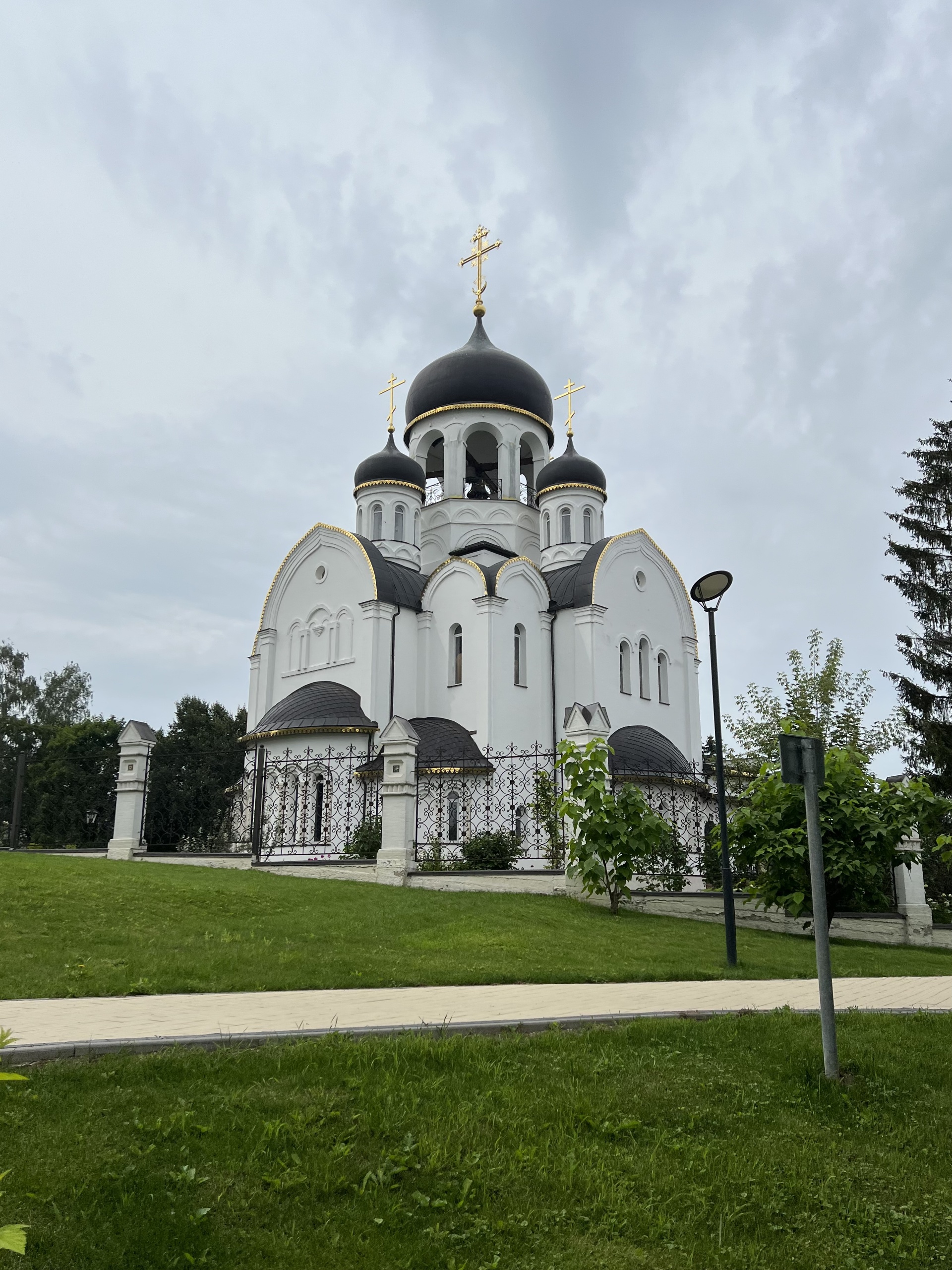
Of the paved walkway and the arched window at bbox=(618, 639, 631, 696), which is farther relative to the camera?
the arched window at bbox=(618, 639, 631, 696)

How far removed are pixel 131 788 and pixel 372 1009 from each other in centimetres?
1186

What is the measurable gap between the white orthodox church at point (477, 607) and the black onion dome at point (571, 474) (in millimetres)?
43

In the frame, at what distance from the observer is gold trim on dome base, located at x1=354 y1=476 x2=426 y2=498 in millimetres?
27344

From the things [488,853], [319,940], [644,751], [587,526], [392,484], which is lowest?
A: [319,940]

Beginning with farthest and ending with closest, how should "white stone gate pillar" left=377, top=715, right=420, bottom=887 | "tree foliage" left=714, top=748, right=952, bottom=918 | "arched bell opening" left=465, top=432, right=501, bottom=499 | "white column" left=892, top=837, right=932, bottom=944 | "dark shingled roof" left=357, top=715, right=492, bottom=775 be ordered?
"arched bell opening" left=465, top=432, right=501, bottom=499, "dark shingled roof" left=357, top=715, right=492, bottom=775, "white stone gate pillar" left=377, top=715, right=420, bottom=887, "white column" left=892, top=837, right=932, bottom=944, "tree foliage" left=714, top=748, right=952, bottom=918

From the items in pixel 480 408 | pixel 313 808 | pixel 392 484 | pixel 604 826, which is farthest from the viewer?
pixel 480 408

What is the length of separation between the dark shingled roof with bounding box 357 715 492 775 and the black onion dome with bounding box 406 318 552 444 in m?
10.1

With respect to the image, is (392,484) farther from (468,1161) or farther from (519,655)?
(468,1161)

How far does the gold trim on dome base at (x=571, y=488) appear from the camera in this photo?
2772cm

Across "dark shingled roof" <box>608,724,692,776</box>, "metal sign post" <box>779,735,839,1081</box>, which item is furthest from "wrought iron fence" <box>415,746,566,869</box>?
"metal sign post" <box>779,735,839,1081</box>

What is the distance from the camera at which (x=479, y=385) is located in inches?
1137

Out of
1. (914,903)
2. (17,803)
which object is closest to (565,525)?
(17,803)

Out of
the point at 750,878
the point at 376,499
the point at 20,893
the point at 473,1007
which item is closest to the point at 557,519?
the point at 376,499

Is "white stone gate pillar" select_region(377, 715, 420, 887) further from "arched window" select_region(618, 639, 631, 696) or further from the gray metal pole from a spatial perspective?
"arched window" select_region(618, 639, 631, 696)
